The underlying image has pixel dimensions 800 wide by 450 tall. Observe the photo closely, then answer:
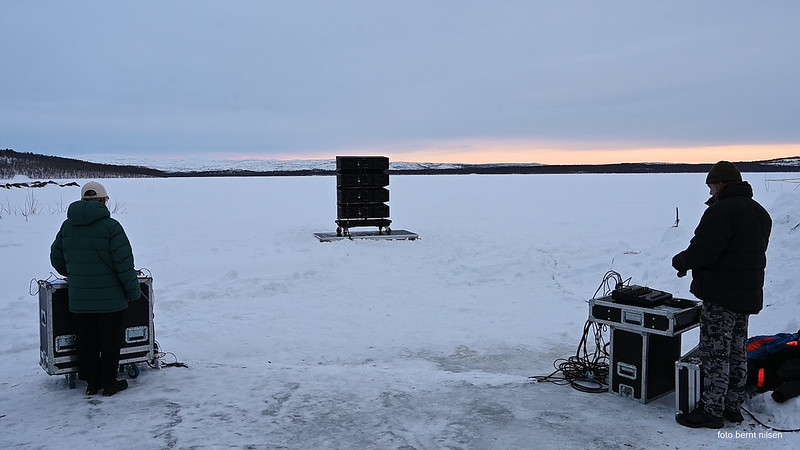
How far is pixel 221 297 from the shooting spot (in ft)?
34.3

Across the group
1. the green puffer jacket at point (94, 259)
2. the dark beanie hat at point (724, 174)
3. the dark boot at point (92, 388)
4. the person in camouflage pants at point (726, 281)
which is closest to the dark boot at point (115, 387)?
the dark boot at point (92, 388)

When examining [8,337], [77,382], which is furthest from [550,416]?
[8,337]

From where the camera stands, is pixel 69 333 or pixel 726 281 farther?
pixel 69 333

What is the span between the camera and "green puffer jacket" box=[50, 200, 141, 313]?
541cm

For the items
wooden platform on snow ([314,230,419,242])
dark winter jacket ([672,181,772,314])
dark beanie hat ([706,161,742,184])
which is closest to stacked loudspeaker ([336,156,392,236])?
wooden platform on snow ([314,230,419,242])

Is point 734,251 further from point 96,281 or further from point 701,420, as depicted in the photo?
point 96,281

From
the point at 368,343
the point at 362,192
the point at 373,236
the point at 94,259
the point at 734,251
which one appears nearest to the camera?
the point at 734,251

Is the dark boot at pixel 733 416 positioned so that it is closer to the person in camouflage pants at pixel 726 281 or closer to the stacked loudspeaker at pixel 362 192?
the person in camouflage pants at pixel 726 281

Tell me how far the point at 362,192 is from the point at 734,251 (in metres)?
13.9

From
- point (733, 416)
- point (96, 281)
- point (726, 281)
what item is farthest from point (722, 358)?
point (96, 281)

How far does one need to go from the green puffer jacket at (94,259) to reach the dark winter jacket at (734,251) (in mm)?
4689

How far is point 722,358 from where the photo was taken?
4867 mm

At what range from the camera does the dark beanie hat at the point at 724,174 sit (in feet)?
16.0

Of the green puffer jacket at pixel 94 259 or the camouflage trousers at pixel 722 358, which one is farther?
the green puffer jacket at pixel 94 259
